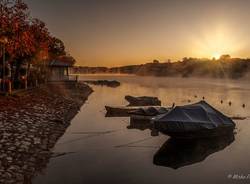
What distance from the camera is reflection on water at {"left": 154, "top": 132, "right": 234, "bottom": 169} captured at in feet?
57.7

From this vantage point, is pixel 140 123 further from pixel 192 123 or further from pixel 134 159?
pixel 134 159

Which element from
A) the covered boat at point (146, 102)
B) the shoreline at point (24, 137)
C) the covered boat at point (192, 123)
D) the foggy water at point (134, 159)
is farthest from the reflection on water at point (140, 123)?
the covered boat at point (146, 102)

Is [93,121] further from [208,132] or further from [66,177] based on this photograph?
[66,177]

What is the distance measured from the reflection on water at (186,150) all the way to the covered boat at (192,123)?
56cm

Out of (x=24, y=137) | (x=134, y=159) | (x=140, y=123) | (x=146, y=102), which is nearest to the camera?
(x=24, y=137)

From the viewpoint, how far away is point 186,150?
19.9 metres

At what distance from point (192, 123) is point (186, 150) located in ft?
7.02

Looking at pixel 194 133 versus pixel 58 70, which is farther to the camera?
pixel 58 70

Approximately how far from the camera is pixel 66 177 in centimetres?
1369

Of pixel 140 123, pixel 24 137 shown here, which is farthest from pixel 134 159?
pixel 140 123

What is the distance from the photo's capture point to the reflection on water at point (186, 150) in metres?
17.6

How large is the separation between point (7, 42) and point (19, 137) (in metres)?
→ 16.2

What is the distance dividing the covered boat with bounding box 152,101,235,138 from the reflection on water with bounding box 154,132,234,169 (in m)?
0.56

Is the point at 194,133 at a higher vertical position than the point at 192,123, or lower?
lower
